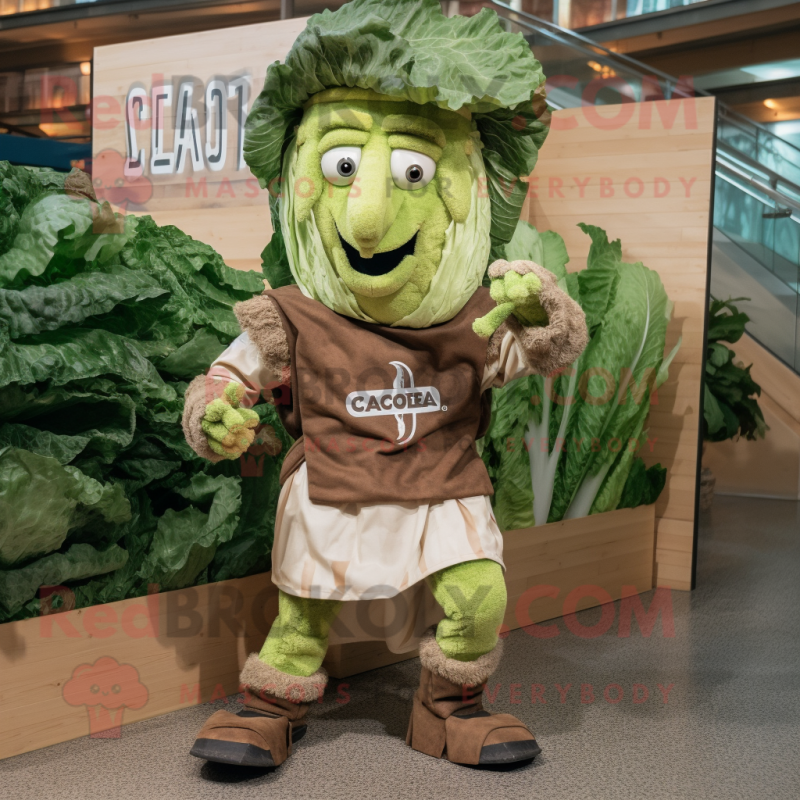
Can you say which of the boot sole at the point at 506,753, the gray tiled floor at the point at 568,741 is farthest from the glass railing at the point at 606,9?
the boot sole at the point at 506,753

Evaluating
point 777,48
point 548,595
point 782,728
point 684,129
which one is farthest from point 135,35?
point 782,728

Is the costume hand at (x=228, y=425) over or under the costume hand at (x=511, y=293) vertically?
under

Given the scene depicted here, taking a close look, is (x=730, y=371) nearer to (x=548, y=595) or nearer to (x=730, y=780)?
(x=548, y=595)

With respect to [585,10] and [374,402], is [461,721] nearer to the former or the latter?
[374,402]

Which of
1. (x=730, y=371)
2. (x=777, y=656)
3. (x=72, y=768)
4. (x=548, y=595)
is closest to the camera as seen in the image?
(x=72, y=768)

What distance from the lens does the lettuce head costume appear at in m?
1.53

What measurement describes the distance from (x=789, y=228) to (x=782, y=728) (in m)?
4.50

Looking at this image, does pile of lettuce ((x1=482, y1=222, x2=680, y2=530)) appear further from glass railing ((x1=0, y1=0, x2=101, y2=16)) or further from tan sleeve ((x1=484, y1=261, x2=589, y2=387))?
glass railing ((x1=0, y1=0, x2=101, y2=16))

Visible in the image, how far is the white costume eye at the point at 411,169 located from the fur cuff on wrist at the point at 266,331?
315mm

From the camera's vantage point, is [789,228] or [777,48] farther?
[777,48]

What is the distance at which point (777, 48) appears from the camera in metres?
9.07

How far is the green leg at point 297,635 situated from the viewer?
5.28 feet

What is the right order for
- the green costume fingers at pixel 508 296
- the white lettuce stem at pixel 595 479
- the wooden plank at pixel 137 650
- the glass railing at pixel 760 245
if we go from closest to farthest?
the green costume fingers at pixel 508 296
the wooden plank at pixel 137 650
the white lettuce stem at pixel 595 479
the glass railing at pixel 760 245

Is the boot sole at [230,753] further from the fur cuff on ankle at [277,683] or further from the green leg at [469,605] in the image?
the green leg at [469,605]
